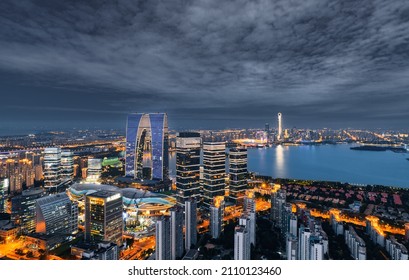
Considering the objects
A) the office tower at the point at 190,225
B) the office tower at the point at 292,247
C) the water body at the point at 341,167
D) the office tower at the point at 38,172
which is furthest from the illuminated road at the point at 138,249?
the water body at the point at 341,167

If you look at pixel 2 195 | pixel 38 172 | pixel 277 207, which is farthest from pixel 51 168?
pixel 277 207

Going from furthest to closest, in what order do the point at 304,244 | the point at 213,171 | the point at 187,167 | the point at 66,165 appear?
the point at 66,165, the point at 213,171, the point at 187,167, the point at 304,244

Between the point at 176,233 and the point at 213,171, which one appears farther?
the point at 213,171

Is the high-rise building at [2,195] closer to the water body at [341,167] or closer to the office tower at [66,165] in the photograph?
the office tower at [66,165]

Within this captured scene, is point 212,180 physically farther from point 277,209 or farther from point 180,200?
point 277,209

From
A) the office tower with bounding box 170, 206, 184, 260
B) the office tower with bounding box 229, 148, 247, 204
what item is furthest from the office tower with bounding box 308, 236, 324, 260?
the office tower with bounding box 229, 148, 247, 204

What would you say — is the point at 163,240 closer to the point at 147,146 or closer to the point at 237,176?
Result: the point at 237,176
